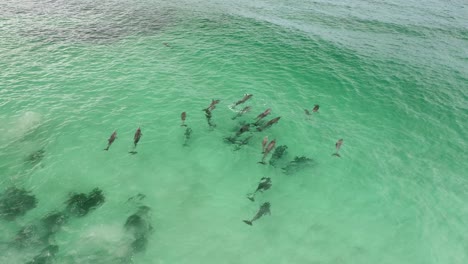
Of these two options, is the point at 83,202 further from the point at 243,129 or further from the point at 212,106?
the point at 212,106

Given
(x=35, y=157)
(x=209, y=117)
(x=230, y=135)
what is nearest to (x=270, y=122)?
(x=230, y=135)

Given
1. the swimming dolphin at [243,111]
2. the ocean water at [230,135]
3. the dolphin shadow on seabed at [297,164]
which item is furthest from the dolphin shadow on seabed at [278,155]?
the swimming dolphin at [243,111]

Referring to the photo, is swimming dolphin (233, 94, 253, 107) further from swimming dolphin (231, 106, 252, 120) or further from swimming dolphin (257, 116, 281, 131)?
swimming dolphin (257, 116, 281, 131)

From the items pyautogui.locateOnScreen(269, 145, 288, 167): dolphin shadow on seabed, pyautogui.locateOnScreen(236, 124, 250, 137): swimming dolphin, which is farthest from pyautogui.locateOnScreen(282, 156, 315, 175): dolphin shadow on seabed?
pyautogui.locateOnScreen(236, 124, 250, 137): swimming dolphin

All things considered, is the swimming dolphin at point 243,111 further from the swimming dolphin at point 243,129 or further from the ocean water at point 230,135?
the swimming dolphin at point 243,129

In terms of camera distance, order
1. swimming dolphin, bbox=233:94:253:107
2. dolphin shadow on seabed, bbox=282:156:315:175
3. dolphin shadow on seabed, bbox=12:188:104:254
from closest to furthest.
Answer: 1. dolphin shadow on seabed, bbox=12:188:104:254
2. dolphin shadow on seabed, bbox=282:156:315:175
3. swimming dolphin, bbox=233:94:253:107
